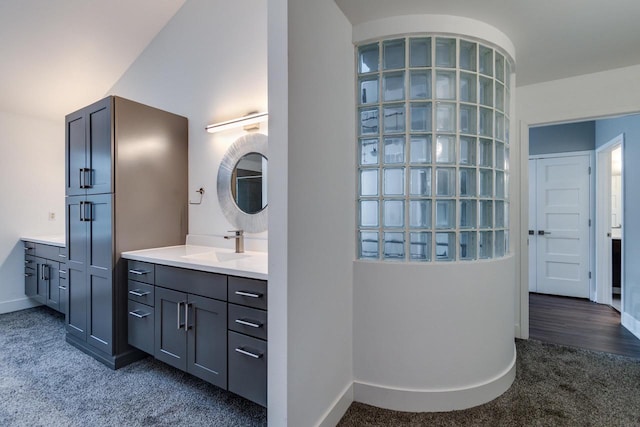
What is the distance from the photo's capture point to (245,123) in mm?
2598

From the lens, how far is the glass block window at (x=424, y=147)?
75.7 inches

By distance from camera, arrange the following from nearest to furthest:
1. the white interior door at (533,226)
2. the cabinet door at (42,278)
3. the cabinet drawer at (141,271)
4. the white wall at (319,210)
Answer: the white wall at (319,210), the cabinet drawer at (141,271), the cabinet door at (42,278), the white interior door at (533,226)

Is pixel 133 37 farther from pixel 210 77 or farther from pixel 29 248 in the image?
pixel 29 248

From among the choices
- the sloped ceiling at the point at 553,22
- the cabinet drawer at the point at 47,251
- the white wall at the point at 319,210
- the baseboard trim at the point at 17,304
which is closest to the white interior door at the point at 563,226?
the sloped ceiling at the point at 553,22

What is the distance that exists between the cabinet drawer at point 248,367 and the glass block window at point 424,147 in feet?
2.66

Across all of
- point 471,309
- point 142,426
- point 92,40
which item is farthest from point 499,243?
point 92,40

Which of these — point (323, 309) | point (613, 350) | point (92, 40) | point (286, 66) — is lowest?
point (613, 350)

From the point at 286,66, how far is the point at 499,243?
5.69 ft

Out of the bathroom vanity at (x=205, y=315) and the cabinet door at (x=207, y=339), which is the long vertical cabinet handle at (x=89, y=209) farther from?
the cabinet door at (x=207, y=339)

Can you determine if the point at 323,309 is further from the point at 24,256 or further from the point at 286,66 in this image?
the point at 24,256

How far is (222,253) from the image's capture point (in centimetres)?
253

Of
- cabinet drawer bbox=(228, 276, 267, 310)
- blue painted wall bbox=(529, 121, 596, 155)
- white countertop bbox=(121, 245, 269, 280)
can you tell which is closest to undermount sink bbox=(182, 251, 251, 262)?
white countertop bbox=(121, 245, 269, 280)

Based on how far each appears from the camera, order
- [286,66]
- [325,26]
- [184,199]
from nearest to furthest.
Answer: [286,66]
[325,26]
[184,199]

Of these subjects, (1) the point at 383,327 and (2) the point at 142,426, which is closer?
(2) the point at 142,426
